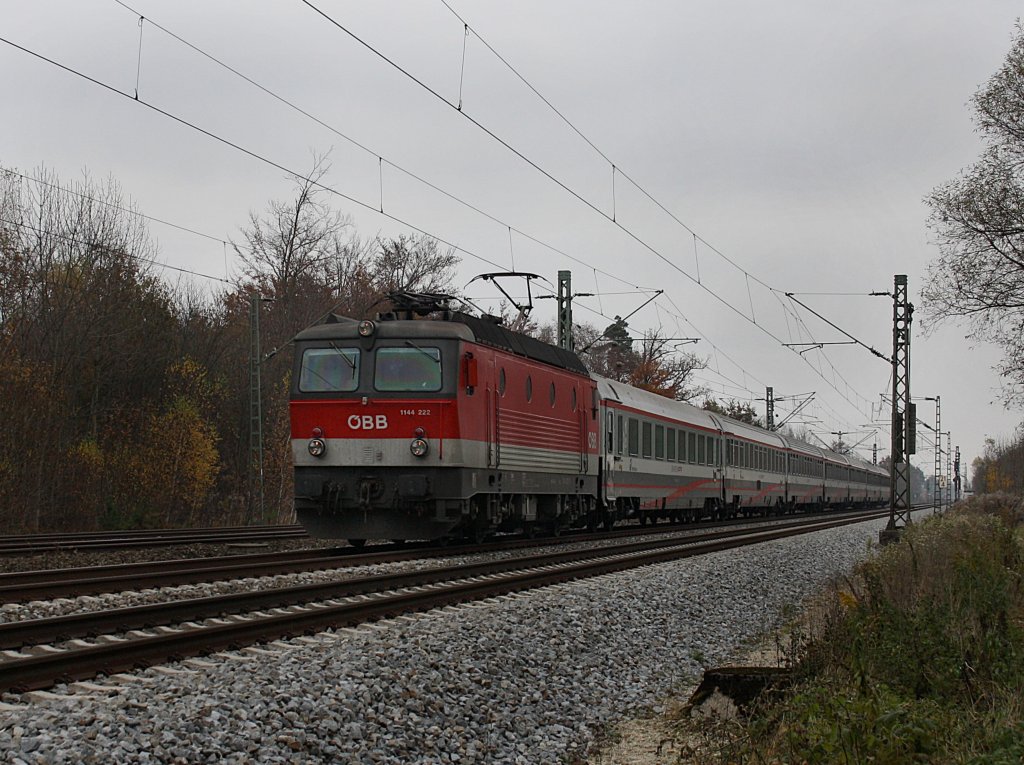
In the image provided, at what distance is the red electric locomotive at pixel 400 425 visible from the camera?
15.8m

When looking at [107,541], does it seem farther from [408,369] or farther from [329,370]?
[408,369]

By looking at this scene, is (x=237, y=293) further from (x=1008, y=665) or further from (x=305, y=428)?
(x=1008, y=665)

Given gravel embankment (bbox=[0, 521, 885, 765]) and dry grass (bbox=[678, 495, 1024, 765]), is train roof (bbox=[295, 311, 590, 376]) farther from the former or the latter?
dry grass (bbox=[678, 495, 1024, 765])

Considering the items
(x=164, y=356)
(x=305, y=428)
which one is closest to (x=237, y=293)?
(x=164, y=356)

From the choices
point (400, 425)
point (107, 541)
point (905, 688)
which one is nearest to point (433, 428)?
point (400, 425)

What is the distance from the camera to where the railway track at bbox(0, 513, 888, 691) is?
7.05 metres

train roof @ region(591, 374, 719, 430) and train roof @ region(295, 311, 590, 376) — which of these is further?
train roof @ region(591, 374, 719, 430)

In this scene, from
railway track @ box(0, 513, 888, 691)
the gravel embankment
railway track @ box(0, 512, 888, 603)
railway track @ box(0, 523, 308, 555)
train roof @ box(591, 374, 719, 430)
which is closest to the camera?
the gravel embankment

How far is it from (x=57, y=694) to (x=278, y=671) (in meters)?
1.30

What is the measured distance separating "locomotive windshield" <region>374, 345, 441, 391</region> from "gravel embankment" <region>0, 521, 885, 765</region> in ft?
15.1

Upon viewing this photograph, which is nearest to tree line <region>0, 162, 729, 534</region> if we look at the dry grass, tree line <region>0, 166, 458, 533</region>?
tree line <region>0, 166, 458, 533</region>

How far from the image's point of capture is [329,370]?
16547 millimetres

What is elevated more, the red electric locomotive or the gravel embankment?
the red electric locomotive

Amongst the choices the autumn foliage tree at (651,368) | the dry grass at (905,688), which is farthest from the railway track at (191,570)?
the autumn foliage tree at (651,368)
